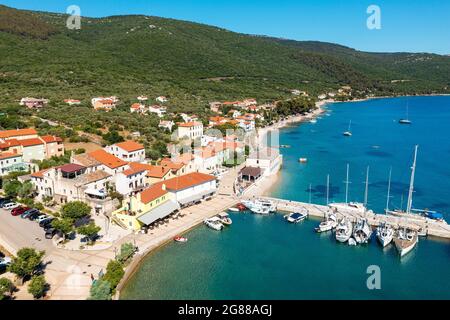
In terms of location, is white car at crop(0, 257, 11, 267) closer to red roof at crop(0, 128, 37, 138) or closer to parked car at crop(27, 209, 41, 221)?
parked car at crop(27, 209, 41, 221)

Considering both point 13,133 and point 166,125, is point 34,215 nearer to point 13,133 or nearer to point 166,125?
point 13,133

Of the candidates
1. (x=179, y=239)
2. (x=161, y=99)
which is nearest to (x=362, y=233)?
(x=179, y=239)

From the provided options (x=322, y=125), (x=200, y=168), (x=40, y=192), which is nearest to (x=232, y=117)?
(x=322, y=125)

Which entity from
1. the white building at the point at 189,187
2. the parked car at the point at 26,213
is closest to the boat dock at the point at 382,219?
the white building at the point at 189,187

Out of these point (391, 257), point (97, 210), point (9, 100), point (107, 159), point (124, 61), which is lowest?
point (391, 257)

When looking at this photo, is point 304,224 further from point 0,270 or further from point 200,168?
point 0,270
